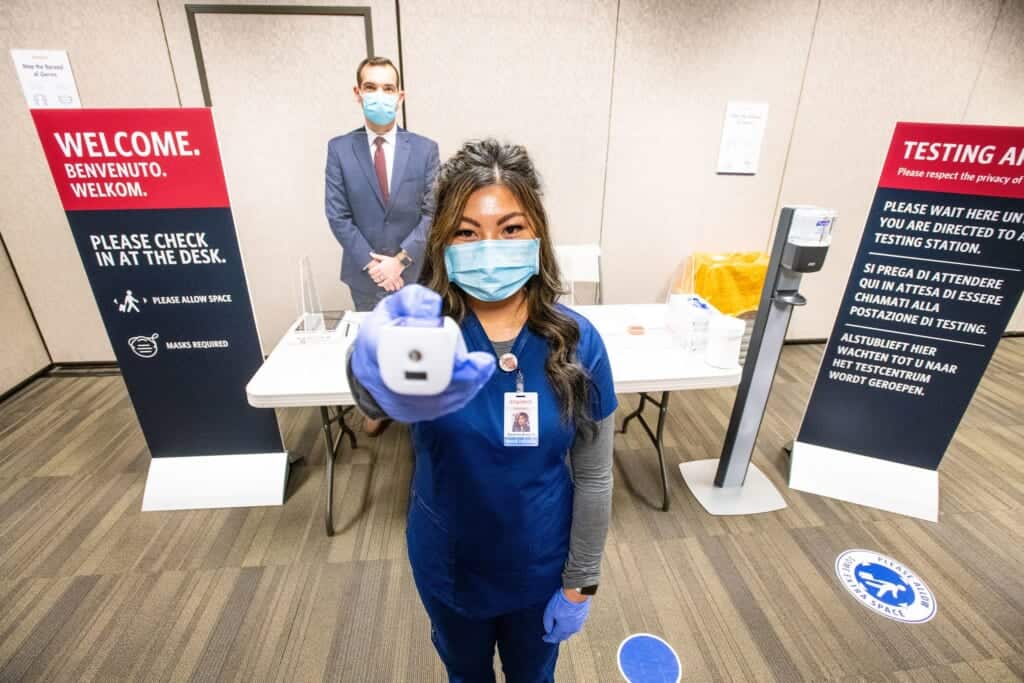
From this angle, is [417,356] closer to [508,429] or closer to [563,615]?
[508,429]

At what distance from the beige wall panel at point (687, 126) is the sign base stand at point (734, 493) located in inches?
65.4

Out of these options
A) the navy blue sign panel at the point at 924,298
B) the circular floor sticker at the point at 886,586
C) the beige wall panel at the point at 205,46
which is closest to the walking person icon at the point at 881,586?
the circular floor sticker at the point at 886,586

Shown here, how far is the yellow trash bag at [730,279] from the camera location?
3412mm

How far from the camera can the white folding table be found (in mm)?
1769

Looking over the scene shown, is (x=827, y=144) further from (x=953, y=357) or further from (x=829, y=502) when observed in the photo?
(x=829, y=502)

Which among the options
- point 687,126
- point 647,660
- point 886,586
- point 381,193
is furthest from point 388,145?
point 886,586

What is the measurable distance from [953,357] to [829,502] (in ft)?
2.86

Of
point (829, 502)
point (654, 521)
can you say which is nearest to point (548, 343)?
point (654, 521)

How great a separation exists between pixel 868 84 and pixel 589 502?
3.89 meters

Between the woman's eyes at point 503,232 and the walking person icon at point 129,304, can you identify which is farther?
the walking person icon at point 129,304

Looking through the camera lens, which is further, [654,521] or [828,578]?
[654,521]

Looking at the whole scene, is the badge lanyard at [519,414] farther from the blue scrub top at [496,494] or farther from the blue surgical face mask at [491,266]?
the blue surgical face mask at [491,266]

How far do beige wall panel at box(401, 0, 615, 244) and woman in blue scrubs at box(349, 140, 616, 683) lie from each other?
2.45 metres

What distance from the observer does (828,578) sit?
1.94 metres
